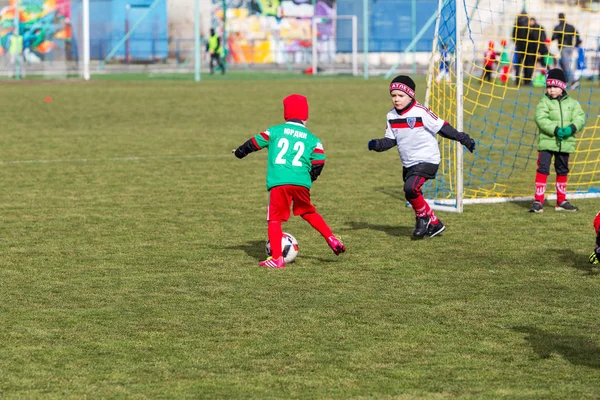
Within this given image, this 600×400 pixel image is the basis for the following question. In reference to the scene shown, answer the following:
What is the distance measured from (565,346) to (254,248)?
382 centimetres

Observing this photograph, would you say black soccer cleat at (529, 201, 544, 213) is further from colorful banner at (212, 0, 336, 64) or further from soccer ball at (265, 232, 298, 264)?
colorful banner at (212, 0, 336, 64)

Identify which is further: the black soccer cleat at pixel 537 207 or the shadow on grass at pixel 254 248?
the black soccer cleat at pixel 537 207

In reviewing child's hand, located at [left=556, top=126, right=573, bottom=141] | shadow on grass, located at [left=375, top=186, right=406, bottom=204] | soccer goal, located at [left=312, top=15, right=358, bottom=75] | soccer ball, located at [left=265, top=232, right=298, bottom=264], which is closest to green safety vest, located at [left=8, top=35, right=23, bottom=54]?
soccer goal, located at [left=312, top=15, right=358, bottom=75]

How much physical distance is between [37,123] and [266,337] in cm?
1614

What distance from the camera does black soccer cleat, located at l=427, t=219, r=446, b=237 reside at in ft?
33.0

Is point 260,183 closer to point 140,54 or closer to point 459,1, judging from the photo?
point 459,1

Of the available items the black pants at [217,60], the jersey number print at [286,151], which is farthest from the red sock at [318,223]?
the black pants at [217,60]

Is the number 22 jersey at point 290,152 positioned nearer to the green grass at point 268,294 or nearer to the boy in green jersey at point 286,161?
the boy in green jersey at point 286,161

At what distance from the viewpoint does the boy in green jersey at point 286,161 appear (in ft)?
28.6

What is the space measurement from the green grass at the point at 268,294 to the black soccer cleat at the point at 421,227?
10cm

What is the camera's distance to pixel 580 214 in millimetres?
11414

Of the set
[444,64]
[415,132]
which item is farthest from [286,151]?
[444,64]

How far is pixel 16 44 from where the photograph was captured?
38312mm

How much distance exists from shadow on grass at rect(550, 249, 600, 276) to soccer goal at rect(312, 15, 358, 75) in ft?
111
